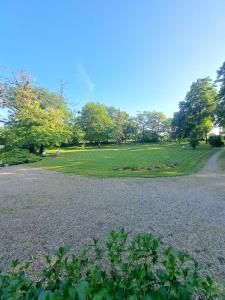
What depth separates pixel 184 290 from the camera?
1.28 metres

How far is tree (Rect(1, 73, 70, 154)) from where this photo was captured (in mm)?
25125

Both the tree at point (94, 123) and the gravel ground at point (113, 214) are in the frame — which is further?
the tree at point (94, 123)

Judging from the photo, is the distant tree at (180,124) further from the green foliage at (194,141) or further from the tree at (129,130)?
the tree at (129,130)

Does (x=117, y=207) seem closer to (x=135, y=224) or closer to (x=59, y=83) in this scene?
(x=135, y=224)

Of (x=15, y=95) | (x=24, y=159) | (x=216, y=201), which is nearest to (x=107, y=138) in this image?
(x=15, y=95)

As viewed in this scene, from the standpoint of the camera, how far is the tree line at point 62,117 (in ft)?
83.1

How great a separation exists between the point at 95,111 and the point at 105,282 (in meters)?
55.4

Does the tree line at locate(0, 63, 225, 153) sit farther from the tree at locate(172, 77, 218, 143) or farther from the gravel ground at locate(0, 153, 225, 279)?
the gravel ground at locate(0, 153, 225, 279)

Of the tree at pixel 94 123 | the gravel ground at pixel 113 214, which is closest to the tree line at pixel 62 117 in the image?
the tree at pixel 94 123

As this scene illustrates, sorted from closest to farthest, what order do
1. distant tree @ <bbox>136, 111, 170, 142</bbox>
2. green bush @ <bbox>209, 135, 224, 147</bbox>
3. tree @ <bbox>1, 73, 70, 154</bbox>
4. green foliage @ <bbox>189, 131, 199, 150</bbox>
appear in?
1. tree @ <bbox>1, 73, 70, 154</bbox>
2. green foliage @ <bbox>189, 131, 199, 150</bbox>
3. green bush @ <bbox>209, 135, 224, 147</bbox>
4. distant tree @ <bbox>136, 111, 170, 142</bbox>

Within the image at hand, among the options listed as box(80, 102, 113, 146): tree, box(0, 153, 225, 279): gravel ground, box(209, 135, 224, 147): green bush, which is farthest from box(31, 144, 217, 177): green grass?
box(80, 102, 113, 146): tree

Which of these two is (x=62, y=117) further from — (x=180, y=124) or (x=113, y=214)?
(x=113, y=214)

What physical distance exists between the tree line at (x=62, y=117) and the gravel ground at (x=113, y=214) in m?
16.7

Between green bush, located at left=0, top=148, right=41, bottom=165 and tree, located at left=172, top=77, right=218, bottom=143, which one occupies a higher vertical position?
tree, located at left=172, top=77, right=218, bottom=143
